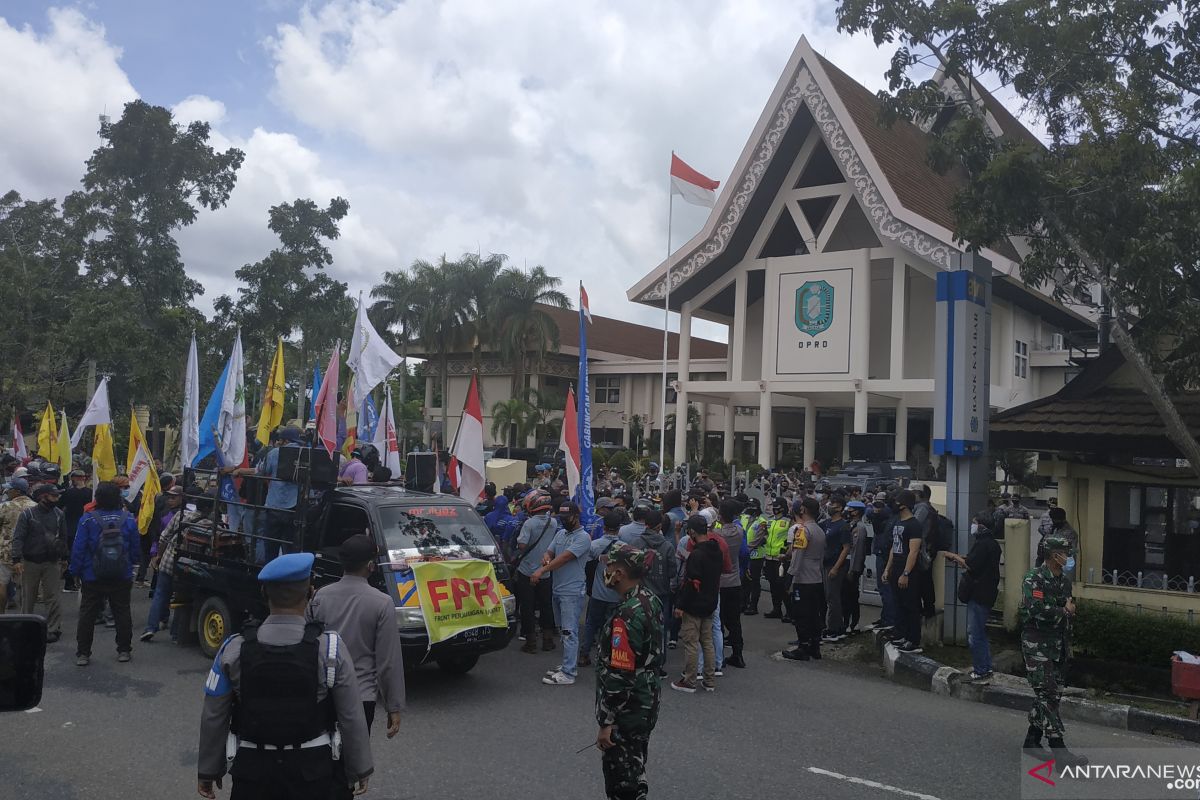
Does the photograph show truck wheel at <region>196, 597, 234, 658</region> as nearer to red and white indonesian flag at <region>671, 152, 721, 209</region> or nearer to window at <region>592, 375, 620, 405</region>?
red and white indonesian flag at <region>671, 152, 721, 209</region>

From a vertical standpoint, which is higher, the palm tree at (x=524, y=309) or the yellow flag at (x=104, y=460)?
the palm tree at (x=524, y=309)

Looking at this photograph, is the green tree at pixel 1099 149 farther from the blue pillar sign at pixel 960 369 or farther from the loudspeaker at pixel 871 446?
the loudspeaker at pixel 871 446

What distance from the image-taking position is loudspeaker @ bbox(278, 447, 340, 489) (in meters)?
7.80

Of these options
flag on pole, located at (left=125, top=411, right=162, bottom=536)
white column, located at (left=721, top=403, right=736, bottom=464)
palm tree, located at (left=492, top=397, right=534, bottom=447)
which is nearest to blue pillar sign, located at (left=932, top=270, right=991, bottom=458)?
flag on pole, located at (left=125, top=411, right=162, bottom=536)

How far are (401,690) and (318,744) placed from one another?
1257mm

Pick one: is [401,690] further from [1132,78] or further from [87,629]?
[1132,78]

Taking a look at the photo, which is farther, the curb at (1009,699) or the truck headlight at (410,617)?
the curb at (1009,699)

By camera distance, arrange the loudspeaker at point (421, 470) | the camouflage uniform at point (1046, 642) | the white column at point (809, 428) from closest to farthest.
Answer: the camouflage uniform at point (1046, 642) < the loudspeaker at point (421, 470) < the white column at point (809, 428)

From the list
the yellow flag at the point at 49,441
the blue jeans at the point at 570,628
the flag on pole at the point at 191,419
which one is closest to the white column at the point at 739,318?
the yellow flag at the point at 49,441

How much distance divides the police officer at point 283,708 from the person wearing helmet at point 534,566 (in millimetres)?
5315

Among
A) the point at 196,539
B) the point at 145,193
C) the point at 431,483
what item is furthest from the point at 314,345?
the point at 196,539

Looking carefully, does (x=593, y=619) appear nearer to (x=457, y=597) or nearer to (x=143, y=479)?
(x=457, y=597)

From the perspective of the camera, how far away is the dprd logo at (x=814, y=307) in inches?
1161

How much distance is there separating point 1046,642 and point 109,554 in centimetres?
770
